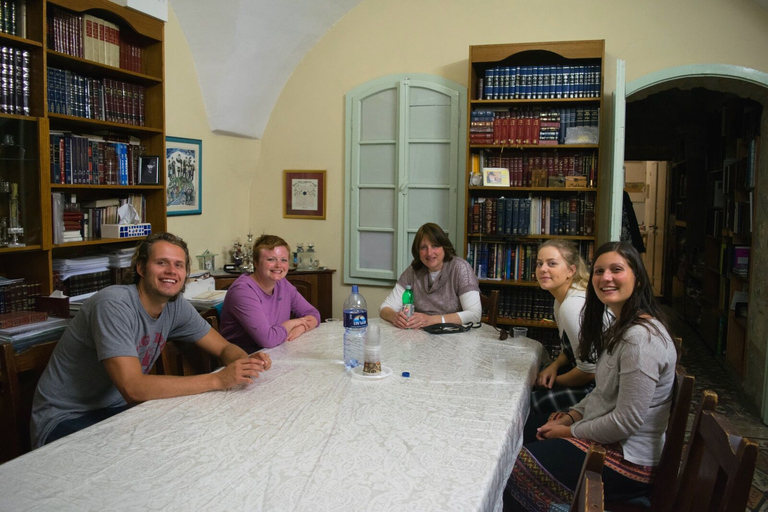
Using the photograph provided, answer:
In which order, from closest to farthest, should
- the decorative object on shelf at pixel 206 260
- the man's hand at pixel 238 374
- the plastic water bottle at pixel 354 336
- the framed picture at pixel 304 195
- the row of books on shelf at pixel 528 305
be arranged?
the man's hand at pixel 238 374 < the plastic water bottle at pixel 354 336 < the row of books on shelf at pixel 528 305 < the decorative object on shelf at pixel 206 260 < the framed picture at pixel 304 195

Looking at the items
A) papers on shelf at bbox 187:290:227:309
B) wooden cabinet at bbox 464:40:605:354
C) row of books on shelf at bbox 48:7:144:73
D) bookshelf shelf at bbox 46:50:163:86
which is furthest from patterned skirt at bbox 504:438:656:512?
row of books on shelf at bbox 48:7:144:73

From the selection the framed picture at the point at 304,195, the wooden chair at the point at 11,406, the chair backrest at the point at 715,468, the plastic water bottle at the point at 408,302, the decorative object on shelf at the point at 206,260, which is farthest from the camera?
the framed picture at the point at 304,195

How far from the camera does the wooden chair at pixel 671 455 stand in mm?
1771

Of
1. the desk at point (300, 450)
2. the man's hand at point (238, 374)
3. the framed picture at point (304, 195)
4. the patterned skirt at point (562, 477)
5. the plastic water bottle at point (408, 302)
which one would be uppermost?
the framed picture at point (304, 195)

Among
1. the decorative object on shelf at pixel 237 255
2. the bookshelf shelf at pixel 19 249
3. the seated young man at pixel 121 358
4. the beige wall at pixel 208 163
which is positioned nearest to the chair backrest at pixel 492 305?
the seated young man at pixel 121 358

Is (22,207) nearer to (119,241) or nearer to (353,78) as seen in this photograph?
(119,241)

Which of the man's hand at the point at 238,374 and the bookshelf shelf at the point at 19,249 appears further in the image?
the bookshelf shelf at the point at 19,249

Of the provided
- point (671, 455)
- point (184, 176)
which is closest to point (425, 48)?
point (184, 176)

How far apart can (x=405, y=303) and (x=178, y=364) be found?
4.23 ft

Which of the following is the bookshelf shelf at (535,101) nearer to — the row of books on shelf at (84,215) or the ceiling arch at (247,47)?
the ceiling arch at (247,47)

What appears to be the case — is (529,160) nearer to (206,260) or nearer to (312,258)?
(312,258)

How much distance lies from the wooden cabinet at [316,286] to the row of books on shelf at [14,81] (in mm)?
2346

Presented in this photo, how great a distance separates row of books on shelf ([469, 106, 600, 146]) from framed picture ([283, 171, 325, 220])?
1485 mm

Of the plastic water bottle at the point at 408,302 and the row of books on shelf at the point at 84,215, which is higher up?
the row of books on shelf at the point at 84,215
